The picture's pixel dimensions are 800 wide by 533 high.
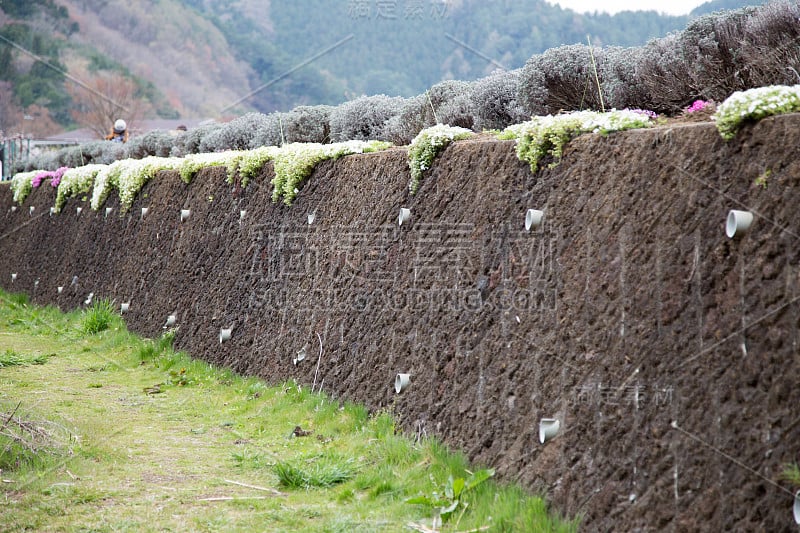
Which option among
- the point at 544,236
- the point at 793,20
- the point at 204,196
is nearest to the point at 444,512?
the point at 544,236

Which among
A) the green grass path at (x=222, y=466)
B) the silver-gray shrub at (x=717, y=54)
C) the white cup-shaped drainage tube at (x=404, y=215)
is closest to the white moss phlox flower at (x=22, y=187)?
the green grass path at (x=222, y=466)

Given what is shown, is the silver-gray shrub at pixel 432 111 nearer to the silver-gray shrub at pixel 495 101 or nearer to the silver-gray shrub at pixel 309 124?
the silver-gray shrub at pixel 495 101

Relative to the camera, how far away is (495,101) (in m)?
7.31

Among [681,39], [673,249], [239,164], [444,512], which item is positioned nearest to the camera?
[673,249]

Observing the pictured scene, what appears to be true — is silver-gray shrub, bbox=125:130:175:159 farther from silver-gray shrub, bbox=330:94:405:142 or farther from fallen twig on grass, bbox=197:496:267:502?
fallen twig on grass, bbox=197:496:267:502

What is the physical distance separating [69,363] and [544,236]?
261 inches

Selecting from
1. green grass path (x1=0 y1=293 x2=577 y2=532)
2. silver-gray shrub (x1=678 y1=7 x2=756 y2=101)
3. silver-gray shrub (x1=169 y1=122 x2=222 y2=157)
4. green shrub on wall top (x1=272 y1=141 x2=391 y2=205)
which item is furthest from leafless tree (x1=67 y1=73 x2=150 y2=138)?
silver-gray shrub (x1=678 y1=7 x2=756 y2=101)

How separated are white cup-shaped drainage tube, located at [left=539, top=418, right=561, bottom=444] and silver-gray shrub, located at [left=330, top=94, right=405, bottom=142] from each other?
598 cm

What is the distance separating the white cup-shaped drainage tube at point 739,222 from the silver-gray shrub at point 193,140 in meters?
12.6

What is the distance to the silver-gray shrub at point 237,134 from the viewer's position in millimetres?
12711

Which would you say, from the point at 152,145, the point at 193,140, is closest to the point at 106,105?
the point at 152,145

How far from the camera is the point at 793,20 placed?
4746mm

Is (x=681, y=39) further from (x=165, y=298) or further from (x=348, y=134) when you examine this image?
(x=165, y=298)

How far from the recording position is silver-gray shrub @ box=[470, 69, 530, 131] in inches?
284
